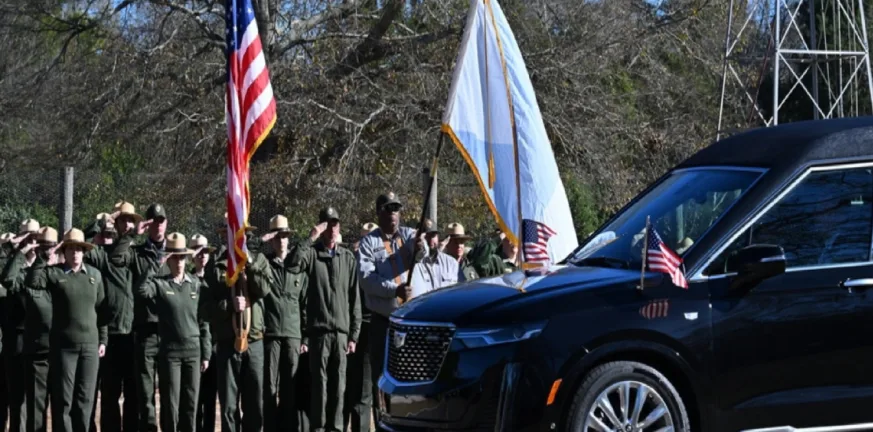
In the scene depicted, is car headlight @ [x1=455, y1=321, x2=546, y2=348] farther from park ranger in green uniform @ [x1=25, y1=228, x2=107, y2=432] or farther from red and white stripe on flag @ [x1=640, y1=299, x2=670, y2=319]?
park ranger in green uniform @ [x1=25, y1=228, x2=107, y2=432]

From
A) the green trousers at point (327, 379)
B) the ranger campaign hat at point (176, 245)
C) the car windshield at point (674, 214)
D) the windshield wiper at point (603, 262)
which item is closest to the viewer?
the car windshield at point (674, 214)

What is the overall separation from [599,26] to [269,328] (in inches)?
432

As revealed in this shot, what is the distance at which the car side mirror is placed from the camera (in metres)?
7.41

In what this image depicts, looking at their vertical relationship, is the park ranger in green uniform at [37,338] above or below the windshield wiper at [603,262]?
below

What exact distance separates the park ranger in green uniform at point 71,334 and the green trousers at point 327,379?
6.64 feet

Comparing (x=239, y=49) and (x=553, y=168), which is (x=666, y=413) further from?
(x=239, y=49)

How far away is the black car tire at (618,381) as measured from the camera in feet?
24.3

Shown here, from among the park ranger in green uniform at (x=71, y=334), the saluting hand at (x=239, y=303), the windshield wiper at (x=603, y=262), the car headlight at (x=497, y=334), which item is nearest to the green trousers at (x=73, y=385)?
the park ranger in green uniform at (x=71, y=334)

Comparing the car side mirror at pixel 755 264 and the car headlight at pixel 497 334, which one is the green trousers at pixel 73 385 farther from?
the car side mirror at pixel 755 264

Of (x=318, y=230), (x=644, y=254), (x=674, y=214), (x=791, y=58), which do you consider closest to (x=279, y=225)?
(x=318, y=230)

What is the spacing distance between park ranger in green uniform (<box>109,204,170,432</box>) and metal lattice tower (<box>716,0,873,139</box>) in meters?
9.92

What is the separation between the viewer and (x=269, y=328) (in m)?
12.8

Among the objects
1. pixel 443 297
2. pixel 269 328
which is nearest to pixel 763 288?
pixel 443 297

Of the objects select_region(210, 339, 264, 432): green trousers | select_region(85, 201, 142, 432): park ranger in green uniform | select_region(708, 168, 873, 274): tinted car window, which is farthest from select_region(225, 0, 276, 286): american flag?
select_region(708, 168, 873, 274): tinted car window
